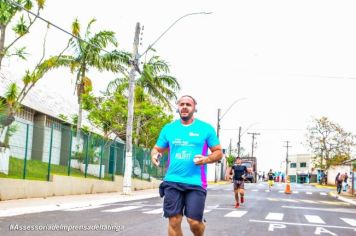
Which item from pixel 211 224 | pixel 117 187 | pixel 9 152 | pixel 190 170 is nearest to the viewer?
pixel 190 170

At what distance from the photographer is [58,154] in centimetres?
2225

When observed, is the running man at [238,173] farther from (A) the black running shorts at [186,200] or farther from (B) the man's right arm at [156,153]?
(A) the black running shorts at [186,200]

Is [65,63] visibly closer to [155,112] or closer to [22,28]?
[22,28]

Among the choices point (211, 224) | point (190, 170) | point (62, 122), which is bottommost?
point (211, 224)

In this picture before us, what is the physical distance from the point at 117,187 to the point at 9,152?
12.7 meters

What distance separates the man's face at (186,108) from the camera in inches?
256

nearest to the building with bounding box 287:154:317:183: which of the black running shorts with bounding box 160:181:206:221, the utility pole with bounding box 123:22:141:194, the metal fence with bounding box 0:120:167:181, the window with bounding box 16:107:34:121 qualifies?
the window with bounding box 16:107:34:121

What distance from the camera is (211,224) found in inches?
490

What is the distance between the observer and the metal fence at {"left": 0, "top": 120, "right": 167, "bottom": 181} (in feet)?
60.1

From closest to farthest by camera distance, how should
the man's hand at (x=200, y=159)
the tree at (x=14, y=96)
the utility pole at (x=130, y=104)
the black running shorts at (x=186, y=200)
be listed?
the man's hand at (x=200, y=159)
the black running shorts at (x=186, y=200)
the tree at (x=14, y=96)
the utility pole at (x=130, y=104)

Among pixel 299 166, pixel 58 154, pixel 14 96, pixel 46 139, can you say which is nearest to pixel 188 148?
pixel 46 139

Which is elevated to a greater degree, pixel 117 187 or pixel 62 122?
pixel 62 122

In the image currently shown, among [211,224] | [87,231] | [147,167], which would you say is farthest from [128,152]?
[87,231]

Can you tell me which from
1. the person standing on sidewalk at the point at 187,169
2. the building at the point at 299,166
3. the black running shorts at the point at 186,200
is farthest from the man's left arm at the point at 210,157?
the building at the point at 299,166
